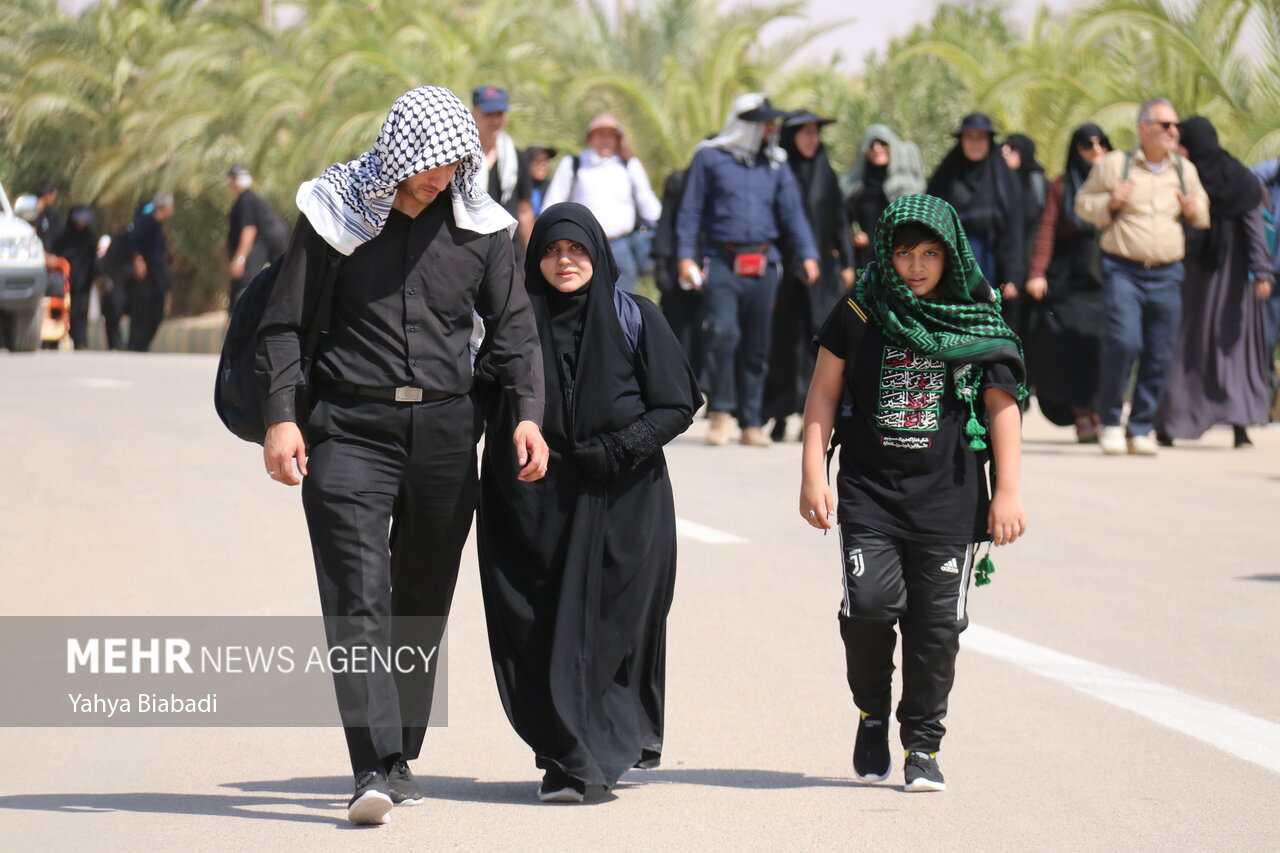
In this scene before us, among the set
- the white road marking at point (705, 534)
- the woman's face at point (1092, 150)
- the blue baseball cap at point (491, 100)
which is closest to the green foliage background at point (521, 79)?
the woman's face at point (1092, 150)

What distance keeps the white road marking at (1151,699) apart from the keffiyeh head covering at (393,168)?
8.53 ft

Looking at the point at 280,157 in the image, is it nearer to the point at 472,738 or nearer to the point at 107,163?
the point at 107,163

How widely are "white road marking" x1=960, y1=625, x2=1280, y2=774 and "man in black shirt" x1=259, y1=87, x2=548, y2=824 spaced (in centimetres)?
221

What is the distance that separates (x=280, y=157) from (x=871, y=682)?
24.8 metres

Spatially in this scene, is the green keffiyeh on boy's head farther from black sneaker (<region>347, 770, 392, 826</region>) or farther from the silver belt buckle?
black sneaker (<region>347, 770, 392, 826</region>)

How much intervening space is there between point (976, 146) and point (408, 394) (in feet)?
31.2

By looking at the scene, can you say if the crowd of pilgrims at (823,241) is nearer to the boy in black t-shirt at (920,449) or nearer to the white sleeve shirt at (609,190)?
the white sleeve shirt at (609,190)

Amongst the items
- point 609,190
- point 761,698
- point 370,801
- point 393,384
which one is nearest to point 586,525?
point 393,384

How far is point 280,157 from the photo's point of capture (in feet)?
95.8

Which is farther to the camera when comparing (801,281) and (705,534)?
(801,281)

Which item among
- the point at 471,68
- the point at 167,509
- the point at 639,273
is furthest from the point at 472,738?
the point at 471,68

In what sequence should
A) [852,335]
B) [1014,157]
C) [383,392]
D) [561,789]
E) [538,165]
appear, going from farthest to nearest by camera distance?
[538,165]
[1014,157]
[852,335]
[561,789]
[383,392]

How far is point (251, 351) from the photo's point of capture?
5.23 metres

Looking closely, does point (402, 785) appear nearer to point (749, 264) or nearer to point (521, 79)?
point (749, 264)
